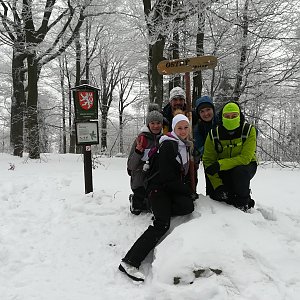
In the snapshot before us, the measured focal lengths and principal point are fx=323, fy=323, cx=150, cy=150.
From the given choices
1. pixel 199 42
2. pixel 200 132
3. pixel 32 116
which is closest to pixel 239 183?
pixel 200 132

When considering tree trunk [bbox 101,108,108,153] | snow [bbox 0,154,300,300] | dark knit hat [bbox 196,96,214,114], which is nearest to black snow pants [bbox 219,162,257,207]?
snow [bbox 0,154,300,300]

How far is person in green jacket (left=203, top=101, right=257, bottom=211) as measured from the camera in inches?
157

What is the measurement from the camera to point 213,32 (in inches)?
472

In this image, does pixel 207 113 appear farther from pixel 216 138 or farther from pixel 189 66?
pixel 189 66

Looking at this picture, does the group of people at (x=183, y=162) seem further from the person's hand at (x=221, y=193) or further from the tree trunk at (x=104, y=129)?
the tree trunk at (x=104, y=129)

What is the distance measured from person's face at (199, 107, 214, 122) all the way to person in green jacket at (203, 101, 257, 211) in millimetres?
329

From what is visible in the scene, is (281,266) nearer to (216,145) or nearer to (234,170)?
(234,170)

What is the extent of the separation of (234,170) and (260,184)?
9.86 ft

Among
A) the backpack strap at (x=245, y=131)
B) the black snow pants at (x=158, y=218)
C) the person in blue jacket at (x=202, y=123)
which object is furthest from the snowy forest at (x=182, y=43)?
the black snow pants at (x=158, y=218)

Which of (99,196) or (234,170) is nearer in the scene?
(234,170)

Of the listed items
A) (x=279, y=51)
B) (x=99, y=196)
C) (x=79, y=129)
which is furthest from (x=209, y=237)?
(x=279, y=51)

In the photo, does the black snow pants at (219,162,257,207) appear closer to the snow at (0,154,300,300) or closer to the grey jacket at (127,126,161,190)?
the snow at (0,154,300,300)

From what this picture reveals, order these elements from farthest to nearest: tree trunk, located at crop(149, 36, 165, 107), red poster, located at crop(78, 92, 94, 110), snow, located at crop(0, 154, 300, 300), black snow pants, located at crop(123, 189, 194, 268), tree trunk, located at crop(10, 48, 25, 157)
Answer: tree trunk, located at crop(10, 48, 25, 157) → tree trunk, located at crop(149, 36, 165, 107) → red poster, located at crop(78, 92, 94, 110) → black snow pants, located at crop(123, 189, 194, 268) → snow, located at crop(0, 154, 300, 300)

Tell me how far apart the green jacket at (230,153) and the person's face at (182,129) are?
0.46 meters
